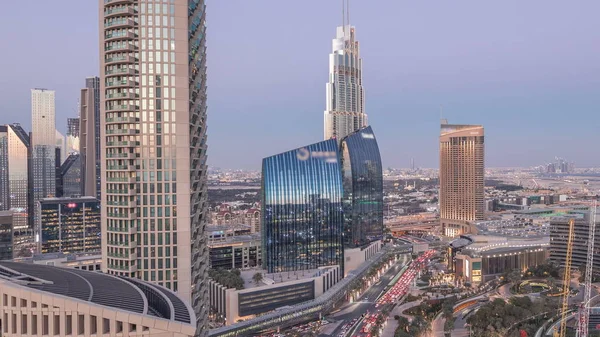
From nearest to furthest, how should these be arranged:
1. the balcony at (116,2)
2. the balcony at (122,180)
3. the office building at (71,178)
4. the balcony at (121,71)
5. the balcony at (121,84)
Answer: the balcony at (116,2), the balcony at (121,71), the balcony at (121,84), the balcony at (122,180), the office building at (71,178)

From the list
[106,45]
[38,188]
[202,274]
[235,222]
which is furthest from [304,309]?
[38,188]

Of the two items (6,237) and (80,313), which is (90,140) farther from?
(80,313)

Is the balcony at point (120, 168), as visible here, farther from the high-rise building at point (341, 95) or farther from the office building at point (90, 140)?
the high-rise building at point (341, 95)

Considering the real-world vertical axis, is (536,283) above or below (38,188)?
below

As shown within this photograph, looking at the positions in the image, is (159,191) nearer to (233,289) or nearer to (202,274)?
(202,274)

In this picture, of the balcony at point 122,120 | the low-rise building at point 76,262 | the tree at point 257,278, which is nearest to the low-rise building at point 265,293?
the tree at point 257,278

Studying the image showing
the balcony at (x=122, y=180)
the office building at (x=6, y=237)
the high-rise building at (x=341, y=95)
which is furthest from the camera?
the high-rise building at (x=341, y=95)
